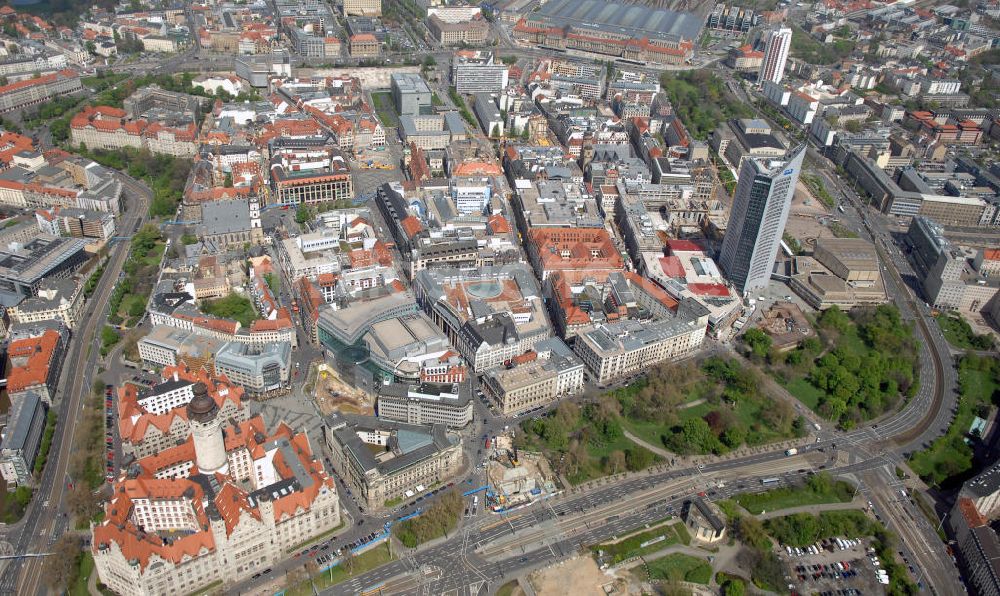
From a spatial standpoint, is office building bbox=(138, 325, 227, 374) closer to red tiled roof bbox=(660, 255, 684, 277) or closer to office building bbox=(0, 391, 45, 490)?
office building bbox=(0, 391, 45, 490)

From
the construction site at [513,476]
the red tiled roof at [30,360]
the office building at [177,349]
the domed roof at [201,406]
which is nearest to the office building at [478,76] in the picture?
the office building at [177,349]

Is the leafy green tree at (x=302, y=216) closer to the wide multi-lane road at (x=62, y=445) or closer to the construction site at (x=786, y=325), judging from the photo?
the wide multi-lane road at (x=62, y=445)

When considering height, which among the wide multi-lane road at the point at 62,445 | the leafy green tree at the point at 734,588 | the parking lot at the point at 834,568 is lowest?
the parking lot at the point at 834,568

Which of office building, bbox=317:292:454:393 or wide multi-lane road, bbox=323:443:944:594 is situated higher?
office building, bbox=317:292:454:393

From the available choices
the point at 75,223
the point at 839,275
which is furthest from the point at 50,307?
the point at 839,275

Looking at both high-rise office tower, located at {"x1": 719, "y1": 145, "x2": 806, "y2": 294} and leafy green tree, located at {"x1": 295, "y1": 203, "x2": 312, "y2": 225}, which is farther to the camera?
leafy green tree, located at {"x1": 295, "y1": 203, "x2": 312, "y2": 225}

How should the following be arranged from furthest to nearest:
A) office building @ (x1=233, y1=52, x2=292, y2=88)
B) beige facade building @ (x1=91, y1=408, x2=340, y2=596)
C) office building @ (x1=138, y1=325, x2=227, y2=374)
→ 1. office building @ (x1=233, y1=52, x2=292, y2=88)
2. office building @ (x1=138, y1=325, x2=227, y2=374)
3. beige facade building @ (x1=91, y1=408, x2=340, y2=596)

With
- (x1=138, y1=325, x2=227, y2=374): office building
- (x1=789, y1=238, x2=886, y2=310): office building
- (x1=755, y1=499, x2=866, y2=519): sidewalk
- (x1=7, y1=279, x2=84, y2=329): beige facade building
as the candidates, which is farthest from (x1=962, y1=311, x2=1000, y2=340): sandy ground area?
(x1=7, y1=279, x2=84, y2=329): beige facade building
